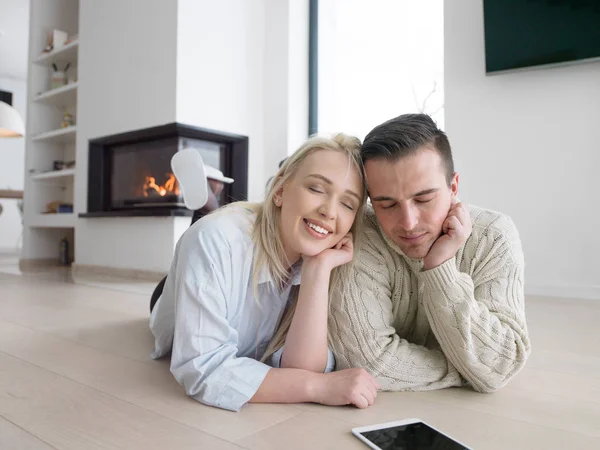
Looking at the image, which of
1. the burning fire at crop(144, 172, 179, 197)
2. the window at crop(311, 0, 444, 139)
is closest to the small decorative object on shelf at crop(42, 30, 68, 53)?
the burning fire at crop(144, 172, 179, 197)

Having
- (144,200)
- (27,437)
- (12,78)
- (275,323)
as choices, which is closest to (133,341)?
(275,323)

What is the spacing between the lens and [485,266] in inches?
43.5

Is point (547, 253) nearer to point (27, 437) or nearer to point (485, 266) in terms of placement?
point (485, 266)

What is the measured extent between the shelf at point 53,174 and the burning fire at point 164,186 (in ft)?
3.16

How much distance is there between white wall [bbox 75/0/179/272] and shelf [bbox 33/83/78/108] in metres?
0.32

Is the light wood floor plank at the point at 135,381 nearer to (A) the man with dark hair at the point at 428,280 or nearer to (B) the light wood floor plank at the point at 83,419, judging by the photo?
(B) the light wood floor plank at the point at 83,419

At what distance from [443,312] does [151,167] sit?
9.88ft

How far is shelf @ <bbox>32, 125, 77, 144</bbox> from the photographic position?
4257 mm

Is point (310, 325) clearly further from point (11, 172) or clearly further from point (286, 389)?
point (11, 172)

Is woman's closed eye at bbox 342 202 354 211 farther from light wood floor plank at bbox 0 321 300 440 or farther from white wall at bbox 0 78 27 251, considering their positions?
white wall at bbox 0 78 27 251

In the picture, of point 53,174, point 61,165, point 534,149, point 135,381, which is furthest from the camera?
point 61,165

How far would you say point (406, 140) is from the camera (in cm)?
103

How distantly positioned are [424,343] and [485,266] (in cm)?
27

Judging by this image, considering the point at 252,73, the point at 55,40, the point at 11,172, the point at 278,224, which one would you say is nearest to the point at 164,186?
the point at 252,73
